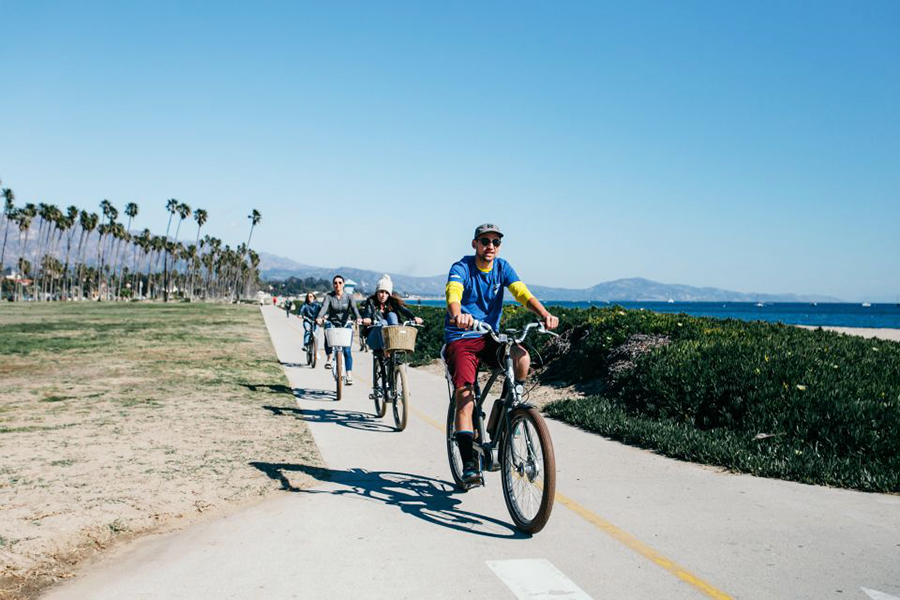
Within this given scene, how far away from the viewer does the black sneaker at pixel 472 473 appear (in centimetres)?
560

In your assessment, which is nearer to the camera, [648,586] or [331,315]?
[648,586]

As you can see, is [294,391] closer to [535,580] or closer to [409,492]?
[409,492]

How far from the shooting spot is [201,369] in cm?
1614

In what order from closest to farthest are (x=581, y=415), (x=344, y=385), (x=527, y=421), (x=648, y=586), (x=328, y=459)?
1. (x=648, y=586)
2. (x=527, y=421)
3. (x=328, y=459)
4. (x=581, y=415)
5. (x=344, y=385)

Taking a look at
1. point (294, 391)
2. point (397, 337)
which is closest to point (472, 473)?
point (397, 337)

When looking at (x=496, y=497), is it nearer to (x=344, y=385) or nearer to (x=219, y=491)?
(x=219, y=491)

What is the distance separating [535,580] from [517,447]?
1.29m

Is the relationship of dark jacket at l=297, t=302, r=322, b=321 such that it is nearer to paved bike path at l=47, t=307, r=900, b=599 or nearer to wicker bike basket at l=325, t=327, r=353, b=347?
wicker bike basket at l=325, t=327, r=353, b=347

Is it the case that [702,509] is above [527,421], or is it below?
below

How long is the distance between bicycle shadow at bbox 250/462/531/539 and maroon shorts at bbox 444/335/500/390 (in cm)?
102

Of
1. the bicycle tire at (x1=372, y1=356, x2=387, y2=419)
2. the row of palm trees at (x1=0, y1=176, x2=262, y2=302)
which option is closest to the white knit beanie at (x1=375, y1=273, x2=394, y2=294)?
the bicycle tire at (x1=372, y1=356, x2=387, y2=419)

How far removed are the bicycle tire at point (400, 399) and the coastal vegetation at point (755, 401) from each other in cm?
Answer: 240

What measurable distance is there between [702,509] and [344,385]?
898 cm

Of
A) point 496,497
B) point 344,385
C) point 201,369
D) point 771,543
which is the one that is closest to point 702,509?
point 771,543
